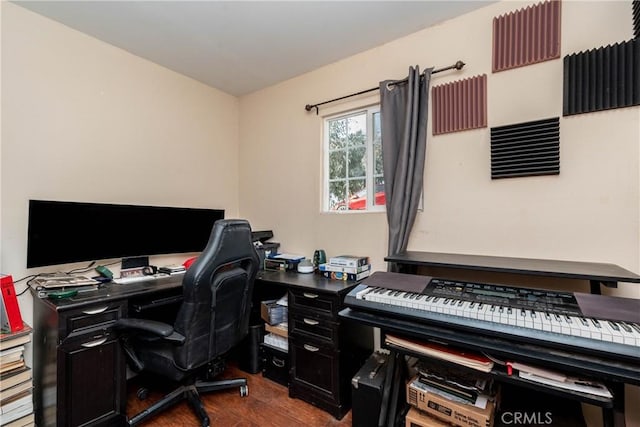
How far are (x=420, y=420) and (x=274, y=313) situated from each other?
120cm

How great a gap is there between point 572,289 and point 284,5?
2340 mm

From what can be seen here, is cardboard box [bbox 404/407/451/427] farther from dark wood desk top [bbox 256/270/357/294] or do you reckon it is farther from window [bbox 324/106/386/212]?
window [bbox 324/106/386/212]

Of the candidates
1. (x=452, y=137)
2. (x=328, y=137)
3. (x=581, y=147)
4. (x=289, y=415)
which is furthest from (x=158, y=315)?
(x=581, y=147)

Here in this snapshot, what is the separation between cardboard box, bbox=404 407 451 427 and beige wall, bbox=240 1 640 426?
0.87 m

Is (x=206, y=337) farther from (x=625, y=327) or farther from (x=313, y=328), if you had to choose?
(x=625, y=327)

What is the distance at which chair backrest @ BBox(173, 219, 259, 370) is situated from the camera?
5.11 feet

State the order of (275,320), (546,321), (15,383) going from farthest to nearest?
(275,320), (15,383), (546,321)

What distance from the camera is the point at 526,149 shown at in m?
1.74

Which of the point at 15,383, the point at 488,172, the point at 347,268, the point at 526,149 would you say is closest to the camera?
the point at 15,383

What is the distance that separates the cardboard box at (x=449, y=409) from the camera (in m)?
1.30

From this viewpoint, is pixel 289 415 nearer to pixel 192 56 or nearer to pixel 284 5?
pixel 284 5

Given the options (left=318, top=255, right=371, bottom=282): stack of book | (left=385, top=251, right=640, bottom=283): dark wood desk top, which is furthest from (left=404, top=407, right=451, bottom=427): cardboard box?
(left=318, top=255, right=371, bottom=282): stack of book

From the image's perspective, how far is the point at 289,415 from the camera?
6.07ft

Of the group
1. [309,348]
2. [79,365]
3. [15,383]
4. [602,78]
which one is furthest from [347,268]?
[15,383]
